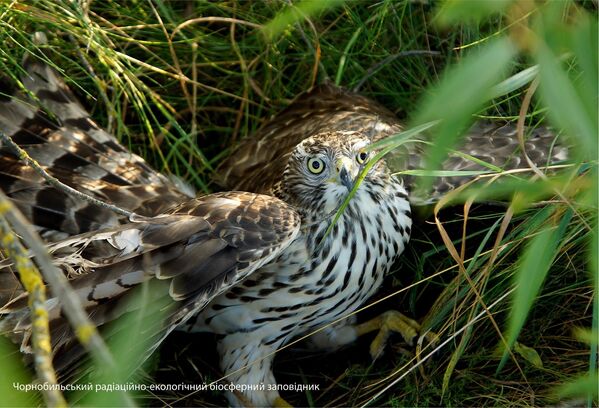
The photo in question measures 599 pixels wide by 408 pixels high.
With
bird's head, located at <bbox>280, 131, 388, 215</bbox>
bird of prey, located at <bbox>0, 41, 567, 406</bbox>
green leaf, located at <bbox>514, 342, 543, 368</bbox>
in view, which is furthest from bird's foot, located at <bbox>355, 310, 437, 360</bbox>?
bird's head, located at <bbox>280, 131, 388, 215</bbox>

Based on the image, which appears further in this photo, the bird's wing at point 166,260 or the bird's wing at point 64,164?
the bird's wing at point 64,164

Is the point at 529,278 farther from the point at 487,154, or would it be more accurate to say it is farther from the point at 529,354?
the point at 487,154

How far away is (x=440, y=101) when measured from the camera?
1.56 metres

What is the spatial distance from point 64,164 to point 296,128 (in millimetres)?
1093

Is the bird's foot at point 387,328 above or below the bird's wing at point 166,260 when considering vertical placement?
below

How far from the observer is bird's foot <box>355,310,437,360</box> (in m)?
3.75

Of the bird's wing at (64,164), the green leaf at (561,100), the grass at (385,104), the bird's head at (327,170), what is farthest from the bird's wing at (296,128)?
the green leaf at (561,100)

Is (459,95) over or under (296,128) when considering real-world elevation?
over

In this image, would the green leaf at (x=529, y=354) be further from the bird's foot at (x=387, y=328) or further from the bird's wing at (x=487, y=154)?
the bird's wing at (x=487, y=154)

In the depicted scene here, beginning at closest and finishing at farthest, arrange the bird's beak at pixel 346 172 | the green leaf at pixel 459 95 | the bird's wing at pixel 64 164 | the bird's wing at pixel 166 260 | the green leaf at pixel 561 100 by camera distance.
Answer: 1. the green leaf at pixel 459 95
2. the green leaf at pixel 561 100
3. the bird's wing at pixel 166 260
4. the bird's beak at pixel 346 172
5. the bird's wing at pixel 64 164

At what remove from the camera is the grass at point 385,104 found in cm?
334

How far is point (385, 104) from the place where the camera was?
445 centimetres

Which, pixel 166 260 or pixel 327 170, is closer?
pixel 166 260

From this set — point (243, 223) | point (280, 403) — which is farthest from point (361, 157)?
point (280, 403)
